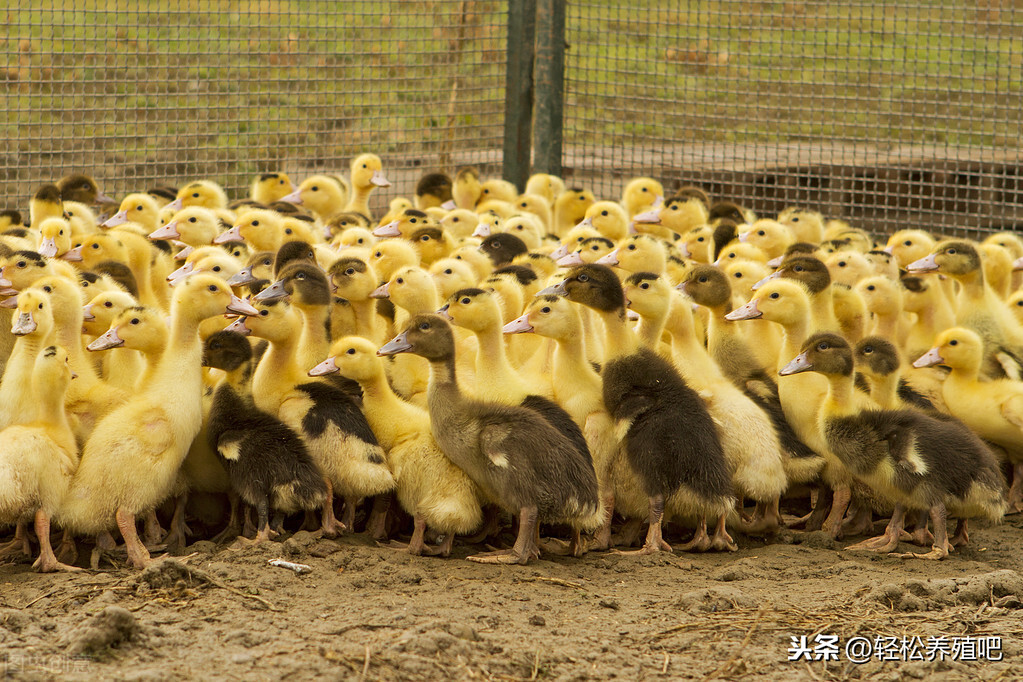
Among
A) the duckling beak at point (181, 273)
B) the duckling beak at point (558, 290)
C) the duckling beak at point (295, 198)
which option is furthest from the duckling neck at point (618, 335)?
the duckling beak at point (295, 198)

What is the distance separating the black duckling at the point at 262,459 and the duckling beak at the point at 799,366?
2635 millimetres

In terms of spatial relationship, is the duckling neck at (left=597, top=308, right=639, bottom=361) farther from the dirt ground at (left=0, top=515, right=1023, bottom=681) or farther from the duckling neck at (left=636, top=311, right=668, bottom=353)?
the dirt ground at (left=0, top=515, right=1023, bottom=681)

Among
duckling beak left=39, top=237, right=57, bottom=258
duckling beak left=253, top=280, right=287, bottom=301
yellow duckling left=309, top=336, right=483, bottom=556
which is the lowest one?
yellow duckling left=309, top=336, right=483, bottom=556

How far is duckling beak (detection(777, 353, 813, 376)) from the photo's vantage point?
614cm

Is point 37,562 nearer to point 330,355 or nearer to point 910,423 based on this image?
point 330,355

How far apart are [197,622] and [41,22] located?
8306mm

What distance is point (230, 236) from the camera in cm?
824

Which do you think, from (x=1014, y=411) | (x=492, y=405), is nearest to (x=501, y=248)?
(x=492, y=405)

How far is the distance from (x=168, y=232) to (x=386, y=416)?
3.15 metres

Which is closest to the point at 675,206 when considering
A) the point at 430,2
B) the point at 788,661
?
the point at 430,2

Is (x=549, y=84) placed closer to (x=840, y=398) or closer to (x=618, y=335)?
(x=618, y=335)

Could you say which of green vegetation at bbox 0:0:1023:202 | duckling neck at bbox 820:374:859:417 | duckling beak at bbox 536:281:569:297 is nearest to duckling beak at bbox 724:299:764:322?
duckling neck at bbox 820:374:859:417

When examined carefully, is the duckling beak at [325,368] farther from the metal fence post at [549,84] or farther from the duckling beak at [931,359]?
the metal fence post at [549,84]

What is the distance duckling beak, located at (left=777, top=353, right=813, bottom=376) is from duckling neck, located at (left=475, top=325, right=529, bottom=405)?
4.83 ft
